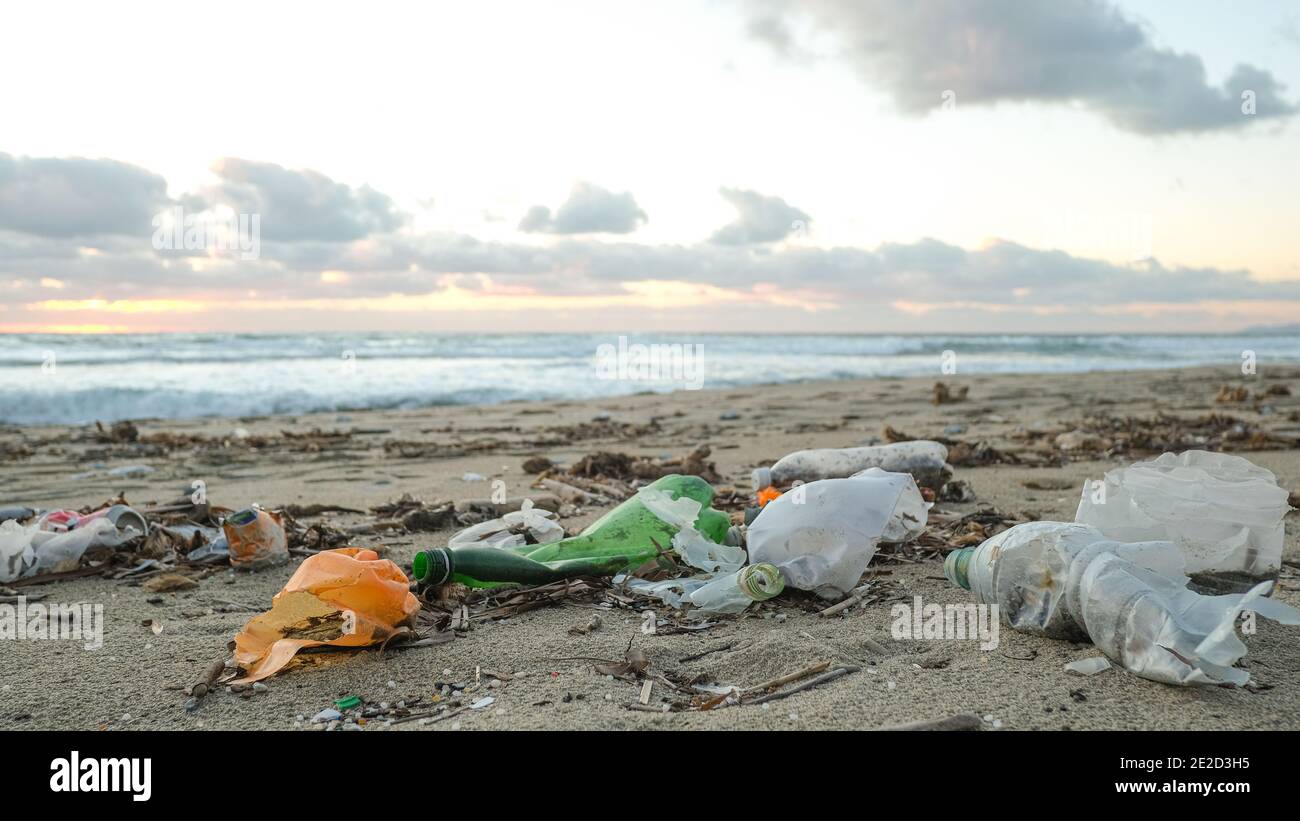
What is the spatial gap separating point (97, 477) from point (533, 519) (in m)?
5.01

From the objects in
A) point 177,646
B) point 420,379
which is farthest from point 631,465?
point 420,379

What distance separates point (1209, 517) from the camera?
2.52m

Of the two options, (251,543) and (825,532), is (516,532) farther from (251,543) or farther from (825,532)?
(825,532)

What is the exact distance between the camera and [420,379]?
1850 cm

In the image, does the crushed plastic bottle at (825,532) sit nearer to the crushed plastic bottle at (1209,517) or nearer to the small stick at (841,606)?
the small stick at (841,606)

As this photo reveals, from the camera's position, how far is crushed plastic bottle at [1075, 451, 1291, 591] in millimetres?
2463

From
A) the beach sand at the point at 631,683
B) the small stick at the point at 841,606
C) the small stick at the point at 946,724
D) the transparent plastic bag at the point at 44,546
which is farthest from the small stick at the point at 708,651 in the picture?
the transparent plastic bag at the point at 44,546

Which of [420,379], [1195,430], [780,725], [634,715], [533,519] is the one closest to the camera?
[780,725]

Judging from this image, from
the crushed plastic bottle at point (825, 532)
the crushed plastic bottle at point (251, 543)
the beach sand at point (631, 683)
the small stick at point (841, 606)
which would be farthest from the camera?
the crushed plastic bottle at point (251, 543)

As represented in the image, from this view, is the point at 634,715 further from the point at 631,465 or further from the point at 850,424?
the point at 850,424

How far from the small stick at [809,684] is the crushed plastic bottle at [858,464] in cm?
191

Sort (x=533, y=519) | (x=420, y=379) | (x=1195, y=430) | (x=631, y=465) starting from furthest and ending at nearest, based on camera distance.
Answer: (x=420, y=379) < (x=1195, y=430) < (x=631, y=465) < (x=533, y=519)

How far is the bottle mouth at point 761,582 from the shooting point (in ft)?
8.27
